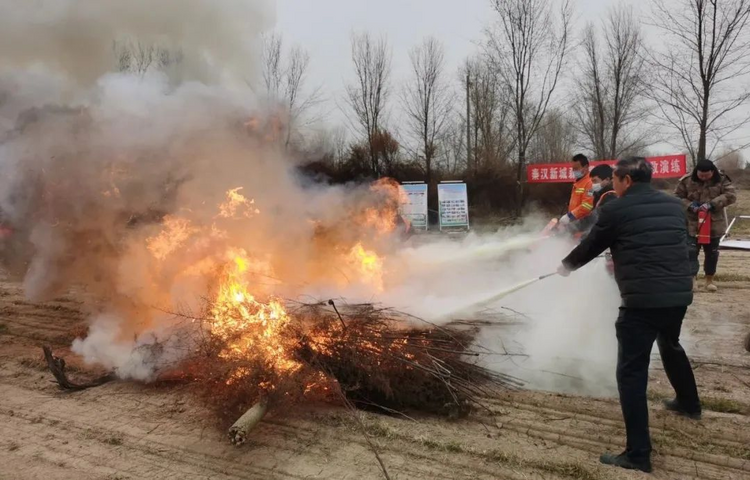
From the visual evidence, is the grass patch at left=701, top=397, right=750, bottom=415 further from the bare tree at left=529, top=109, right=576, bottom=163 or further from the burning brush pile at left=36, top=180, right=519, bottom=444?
the bare tree at left=529, top=109, right=576, bottom=163

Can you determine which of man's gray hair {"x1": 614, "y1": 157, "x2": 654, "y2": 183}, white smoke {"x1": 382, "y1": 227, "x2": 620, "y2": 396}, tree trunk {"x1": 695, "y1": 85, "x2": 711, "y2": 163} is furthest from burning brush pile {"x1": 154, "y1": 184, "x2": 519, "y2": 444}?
tree trunk {"x1": 695, "y1": 85, "x2": 711, "y2": 163}

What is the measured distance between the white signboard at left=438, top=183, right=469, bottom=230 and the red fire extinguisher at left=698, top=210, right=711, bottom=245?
37.0 feet

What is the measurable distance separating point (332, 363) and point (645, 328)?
2.52m

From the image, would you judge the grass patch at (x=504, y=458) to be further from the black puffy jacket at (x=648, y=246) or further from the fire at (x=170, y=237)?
the fire at (x=170, y=237)

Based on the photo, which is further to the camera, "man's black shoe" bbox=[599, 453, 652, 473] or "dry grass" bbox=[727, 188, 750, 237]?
"dry grass" bbox=[727, 188, 750, 237]

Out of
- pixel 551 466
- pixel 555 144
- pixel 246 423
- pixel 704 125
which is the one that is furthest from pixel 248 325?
pixel 555 144

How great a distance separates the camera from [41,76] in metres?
6.35

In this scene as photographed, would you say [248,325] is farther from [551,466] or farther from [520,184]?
[520,184]

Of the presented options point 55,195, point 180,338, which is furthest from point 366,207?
point 55,195

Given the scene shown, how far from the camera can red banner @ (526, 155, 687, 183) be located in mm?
18422

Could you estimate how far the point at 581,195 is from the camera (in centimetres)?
641

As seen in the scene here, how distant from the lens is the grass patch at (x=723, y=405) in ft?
13.3

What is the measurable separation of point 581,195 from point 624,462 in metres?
3.86

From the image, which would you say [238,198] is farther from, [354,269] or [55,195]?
[55,195]
